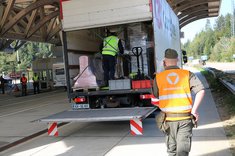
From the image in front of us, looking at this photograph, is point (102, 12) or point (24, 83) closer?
point (102, 12)

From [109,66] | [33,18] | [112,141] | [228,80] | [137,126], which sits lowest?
[112,141]

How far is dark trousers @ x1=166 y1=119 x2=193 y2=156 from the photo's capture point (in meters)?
4.59

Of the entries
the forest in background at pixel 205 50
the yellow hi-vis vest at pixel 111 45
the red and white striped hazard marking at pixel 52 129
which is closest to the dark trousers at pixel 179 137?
the red and white striped hazard marking at pixel 52 129

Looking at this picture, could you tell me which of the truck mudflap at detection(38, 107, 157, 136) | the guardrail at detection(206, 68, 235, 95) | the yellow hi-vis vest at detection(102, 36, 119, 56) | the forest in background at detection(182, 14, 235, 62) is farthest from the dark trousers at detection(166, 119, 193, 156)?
the forest in background at detection(182, 14, 235, 62)

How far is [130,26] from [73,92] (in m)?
3.06

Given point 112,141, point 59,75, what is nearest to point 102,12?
point 112,141

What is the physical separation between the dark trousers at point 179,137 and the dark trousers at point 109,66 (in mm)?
5897

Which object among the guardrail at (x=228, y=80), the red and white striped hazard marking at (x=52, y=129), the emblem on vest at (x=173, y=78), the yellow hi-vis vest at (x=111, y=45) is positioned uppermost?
the yellow hi-vis vest at (x=111, y=45)

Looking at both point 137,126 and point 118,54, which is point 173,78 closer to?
point 137,126

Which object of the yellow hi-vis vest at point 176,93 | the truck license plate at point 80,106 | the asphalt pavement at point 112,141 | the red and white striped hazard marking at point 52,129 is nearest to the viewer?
the yellow hi-vis vest at point 176,93

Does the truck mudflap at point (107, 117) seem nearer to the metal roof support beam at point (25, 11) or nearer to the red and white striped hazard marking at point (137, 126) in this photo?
the red and white striped hazard marking at point (137, 126)

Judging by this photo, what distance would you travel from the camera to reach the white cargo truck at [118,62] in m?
9.06

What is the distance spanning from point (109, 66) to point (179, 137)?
20.2ft

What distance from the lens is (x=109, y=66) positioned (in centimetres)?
1059
